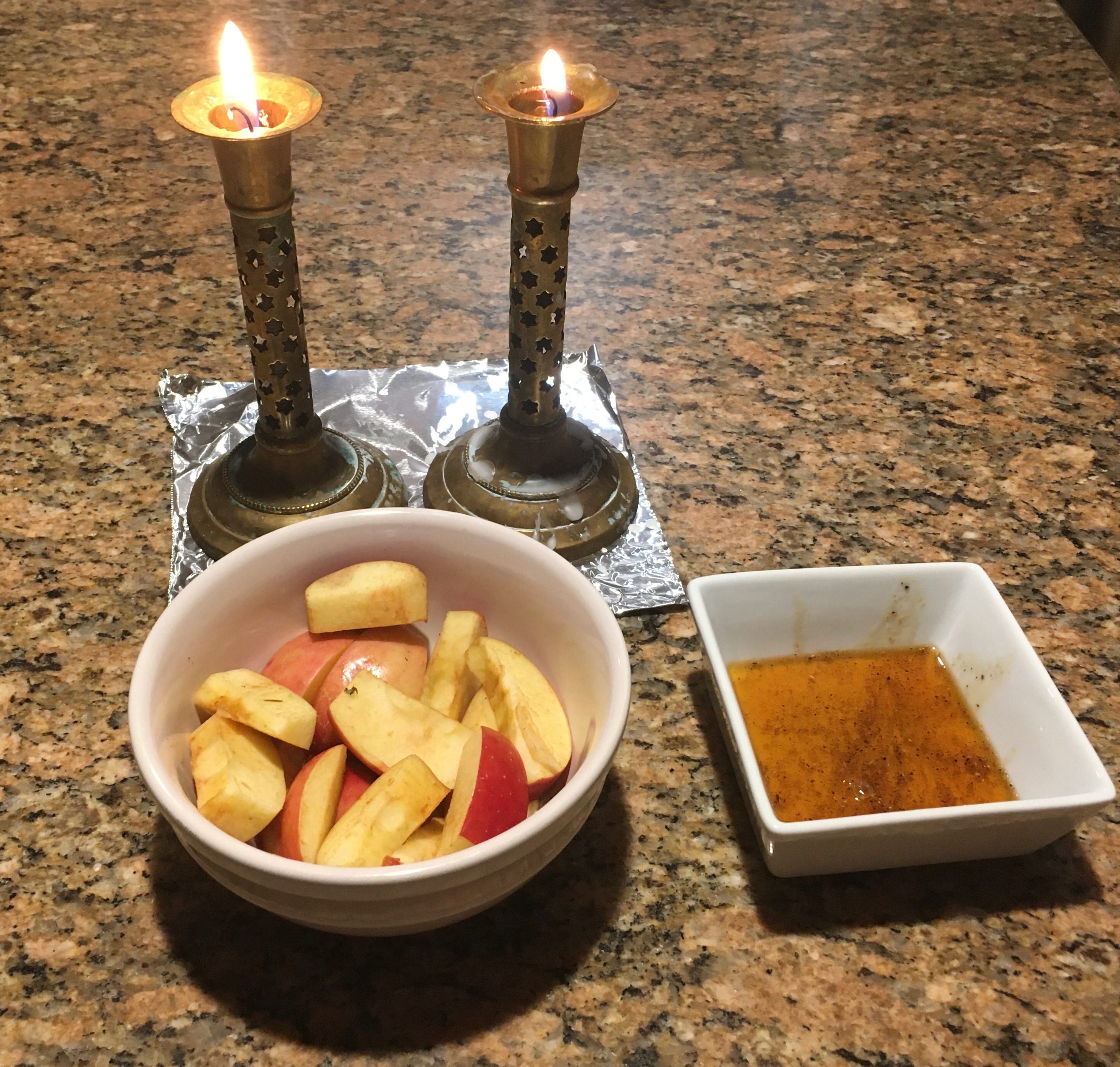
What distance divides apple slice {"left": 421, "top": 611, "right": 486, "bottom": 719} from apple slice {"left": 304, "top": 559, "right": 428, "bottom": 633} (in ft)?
0.08

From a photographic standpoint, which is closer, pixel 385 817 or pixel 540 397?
pixel 385 817

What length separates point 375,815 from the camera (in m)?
0.50

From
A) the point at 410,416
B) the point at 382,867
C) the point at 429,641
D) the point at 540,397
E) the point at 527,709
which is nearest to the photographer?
the point at 382,867

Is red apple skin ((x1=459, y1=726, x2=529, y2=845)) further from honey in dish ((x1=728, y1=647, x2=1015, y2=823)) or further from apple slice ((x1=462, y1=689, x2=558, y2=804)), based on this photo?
honey in dish ((x1=728, y1=647, x2=1015, y2=823))

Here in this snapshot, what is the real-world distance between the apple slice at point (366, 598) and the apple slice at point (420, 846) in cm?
13

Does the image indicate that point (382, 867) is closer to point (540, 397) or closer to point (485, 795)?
point (485, 795)

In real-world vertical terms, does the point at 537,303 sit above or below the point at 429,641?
above

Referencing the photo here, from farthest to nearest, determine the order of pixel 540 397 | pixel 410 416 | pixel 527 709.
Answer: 1. pixel 410 416
2. pixel 540 397
3. pixel 527 709

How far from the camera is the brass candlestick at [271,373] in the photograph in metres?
0.63

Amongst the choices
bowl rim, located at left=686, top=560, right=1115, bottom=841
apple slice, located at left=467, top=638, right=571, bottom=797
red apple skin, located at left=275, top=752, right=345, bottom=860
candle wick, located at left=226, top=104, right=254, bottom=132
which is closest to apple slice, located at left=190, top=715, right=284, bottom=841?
red apple skin, located at left=275, top=752, right=345, bottom=860

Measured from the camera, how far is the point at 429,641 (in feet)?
2.21

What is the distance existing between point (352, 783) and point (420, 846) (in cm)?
6

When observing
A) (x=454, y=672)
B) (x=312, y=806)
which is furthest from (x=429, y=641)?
(x=312, y=806)

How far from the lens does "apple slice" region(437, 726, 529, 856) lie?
19.2 inches
